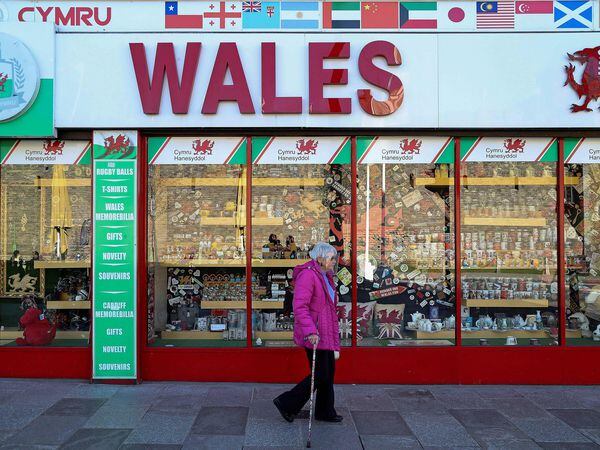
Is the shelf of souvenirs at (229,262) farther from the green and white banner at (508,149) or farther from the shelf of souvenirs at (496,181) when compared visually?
the green and white banner at (508,149)

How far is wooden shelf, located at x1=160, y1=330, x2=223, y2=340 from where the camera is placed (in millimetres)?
7262

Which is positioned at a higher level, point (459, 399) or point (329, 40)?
point (329, 40)

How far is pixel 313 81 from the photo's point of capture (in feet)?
22.3

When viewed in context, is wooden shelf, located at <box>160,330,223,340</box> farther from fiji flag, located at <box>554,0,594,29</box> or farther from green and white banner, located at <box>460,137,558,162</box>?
fiji flag, located at <box>554,0,594,29</box>

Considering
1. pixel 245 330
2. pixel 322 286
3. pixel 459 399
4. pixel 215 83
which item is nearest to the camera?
pixel 322 286

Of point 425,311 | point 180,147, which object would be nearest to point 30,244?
point 180,147

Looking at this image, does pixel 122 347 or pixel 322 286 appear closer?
pixel 322 286

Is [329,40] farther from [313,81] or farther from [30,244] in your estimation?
[30,244]

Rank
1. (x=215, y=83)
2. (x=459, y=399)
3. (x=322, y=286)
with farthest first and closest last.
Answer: (x=215, y=83) < (x=459, y=399) < (x=322, y=286)

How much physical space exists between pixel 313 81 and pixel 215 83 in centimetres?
124

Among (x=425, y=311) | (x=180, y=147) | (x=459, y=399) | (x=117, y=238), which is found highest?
(x=180, y=147)

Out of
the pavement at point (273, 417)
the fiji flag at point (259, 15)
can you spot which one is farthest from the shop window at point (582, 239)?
the fiji flag at point (259, 15)

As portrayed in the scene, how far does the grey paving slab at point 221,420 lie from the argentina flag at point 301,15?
4771 mm

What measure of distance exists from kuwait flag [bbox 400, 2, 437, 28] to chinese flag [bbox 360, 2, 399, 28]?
9 cm
